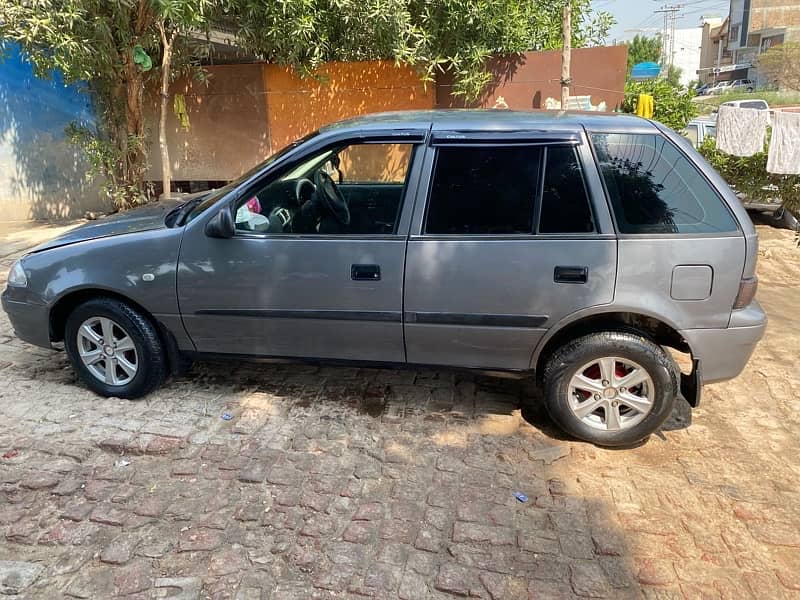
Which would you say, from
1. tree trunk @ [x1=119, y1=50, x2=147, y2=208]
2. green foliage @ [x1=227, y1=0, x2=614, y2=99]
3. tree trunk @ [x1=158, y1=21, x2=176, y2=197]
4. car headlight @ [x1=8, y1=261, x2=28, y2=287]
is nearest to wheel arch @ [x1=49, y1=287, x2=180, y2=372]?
car headlight @ [x1=8, y1=261, x2=28, y2=287]

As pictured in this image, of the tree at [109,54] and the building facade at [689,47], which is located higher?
the building facade at [689,47]

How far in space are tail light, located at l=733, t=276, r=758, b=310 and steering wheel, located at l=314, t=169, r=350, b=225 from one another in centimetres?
211

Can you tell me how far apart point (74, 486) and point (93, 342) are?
103 centimetres

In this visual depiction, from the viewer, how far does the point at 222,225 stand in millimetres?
3408

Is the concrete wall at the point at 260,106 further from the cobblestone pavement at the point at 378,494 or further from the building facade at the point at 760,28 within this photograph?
the building facade at the point at 760,28

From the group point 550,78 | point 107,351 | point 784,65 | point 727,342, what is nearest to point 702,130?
point 550,78

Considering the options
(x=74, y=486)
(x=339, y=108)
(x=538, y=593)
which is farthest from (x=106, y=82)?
(x=538, y=593)

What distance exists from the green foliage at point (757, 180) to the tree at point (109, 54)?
6657 millimetres

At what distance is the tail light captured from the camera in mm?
3160

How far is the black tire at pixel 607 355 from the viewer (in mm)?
3270

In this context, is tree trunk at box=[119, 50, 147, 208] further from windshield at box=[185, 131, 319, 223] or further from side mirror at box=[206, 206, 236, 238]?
side mirror at box=[206, 206, 236, 238]

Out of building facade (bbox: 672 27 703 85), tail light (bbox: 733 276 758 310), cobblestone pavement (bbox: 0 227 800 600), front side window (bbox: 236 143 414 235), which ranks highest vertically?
building facade (bbox: 672 27 703 85)

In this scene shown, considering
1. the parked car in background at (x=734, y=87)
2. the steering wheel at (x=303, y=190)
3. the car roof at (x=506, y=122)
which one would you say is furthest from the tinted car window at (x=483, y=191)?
the parked car in background at (x=734, y=87)

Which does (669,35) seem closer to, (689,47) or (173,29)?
(689,47)
